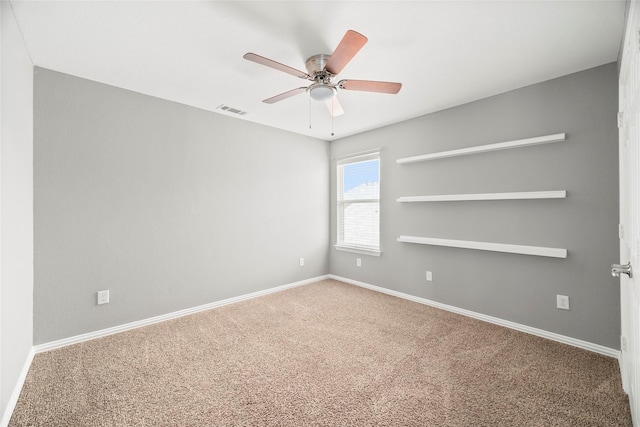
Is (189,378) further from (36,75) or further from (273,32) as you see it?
(36,75)

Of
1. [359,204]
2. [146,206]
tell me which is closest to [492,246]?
[359,204]

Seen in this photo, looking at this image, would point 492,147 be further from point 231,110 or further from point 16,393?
point 16,393

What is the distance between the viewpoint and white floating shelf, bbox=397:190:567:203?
250 centimetres

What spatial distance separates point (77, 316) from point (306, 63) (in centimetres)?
301


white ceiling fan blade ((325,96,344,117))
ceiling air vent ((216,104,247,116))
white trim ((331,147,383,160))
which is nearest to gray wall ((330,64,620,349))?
white trim ((331,147,383,160))

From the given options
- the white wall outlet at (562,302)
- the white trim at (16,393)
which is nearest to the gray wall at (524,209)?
the white wall outlet at (562,302)

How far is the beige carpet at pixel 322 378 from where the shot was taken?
1.62m

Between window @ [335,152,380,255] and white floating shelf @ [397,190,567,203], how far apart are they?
0.64 m

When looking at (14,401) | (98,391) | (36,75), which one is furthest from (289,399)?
(36,75)

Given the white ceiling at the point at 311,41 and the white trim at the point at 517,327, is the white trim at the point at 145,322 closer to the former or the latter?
the white trim at the point at 517,327

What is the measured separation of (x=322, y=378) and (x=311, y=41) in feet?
7.95

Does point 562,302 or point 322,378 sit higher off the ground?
point 562,302

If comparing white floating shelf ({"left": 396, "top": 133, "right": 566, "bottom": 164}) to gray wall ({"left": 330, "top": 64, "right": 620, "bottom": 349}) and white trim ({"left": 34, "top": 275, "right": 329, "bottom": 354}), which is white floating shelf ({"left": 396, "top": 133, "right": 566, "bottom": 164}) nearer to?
gray wall ({"left": 330, "top": 64, "right": 620, "bottom": 349})

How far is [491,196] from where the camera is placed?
9.41 ft
